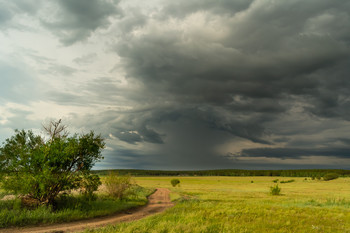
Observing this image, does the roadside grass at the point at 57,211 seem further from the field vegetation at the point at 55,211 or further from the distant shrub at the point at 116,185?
the distant shrub at the point at 116,185

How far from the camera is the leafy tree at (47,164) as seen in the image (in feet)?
61.6

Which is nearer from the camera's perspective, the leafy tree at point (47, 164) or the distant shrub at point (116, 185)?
the leafy tree at point (47, 164)

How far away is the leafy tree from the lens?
61.6 ft

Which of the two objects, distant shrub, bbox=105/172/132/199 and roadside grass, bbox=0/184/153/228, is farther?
distant shrub, bbox=105/172/132/199

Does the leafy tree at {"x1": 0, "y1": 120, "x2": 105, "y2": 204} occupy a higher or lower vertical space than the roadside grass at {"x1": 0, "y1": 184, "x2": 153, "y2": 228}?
higher

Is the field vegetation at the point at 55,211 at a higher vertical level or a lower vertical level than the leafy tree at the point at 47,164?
lower

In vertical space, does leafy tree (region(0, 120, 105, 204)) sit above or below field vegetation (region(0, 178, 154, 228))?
above

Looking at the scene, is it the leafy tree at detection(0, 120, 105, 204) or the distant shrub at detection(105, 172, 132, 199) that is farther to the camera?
the distant shrub at detection(105, 172, 132, 199)

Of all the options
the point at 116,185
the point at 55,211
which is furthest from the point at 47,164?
the point at 116,185

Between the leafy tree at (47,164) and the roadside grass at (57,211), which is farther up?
the leafy tree at (47,164)

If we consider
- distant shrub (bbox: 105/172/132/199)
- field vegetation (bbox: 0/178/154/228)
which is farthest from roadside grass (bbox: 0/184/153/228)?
distant shrub (bbox: 105/172/132/199)

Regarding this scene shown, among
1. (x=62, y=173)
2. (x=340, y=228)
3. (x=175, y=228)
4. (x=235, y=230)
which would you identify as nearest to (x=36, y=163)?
(x=62, y=173)

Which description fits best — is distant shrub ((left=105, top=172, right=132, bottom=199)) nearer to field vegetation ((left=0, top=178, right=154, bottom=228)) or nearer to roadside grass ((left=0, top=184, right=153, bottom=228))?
field vegetation ((left=0, top=178, right=154, bottom=228))

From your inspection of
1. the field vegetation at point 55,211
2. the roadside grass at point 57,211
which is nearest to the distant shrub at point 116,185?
the field vegetation at point 55,211
